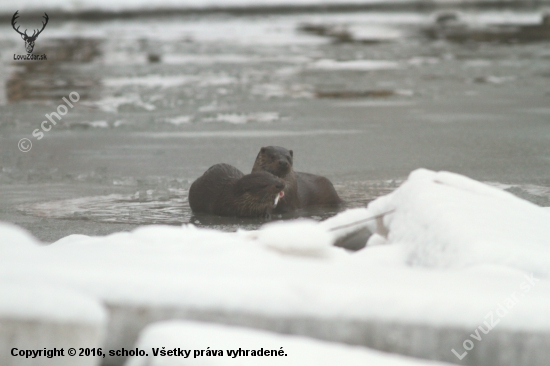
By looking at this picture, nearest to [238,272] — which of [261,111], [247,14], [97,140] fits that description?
[97,140]

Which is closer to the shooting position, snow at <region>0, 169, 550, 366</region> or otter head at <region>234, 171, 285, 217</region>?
snow at <region>0, 169, 550, 366</region>

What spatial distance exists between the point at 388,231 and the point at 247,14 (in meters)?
24.9

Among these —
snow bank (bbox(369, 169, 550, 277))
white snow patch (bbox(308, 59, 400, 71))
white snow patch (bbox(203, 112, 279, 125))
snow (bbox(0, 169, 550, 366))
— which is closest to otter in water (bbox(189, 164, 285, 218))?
snow bank (bbox(369, 169, 550, 277))

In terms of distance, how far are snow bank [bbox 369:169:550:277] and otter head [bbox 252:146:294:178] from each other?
2.05 meters

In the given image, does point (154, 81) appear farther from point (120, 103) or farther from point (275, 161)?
point (275, 161)

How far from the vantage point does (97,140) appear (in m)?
8.13

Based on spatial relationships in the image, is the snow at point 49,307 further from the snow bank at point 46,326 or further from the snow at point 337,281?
the snow at point 337,281

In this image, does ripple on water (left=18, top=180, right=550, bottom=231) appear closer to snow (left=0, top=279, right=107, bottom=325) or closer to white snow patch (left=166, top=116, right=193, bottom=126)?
snow (left=0, top=279, right=107, bottom=325)

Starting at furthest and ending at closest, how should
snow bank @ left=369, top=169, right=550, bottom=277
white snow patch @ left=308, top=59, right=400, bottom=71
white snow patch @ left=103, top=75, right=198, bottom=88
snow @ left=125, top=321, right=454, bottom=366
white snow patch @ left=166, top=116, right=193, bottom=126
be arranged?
white snow patch @ left=308, top=59, right=400, bottom=71
white snow patch @ left=103, top=75, right=198, bottom=88
white snow patch @ left=166, top=116, right=193, bottom=126
snow bank @ left=369, top=169, right=550, bottom=277
snow @ left=125, top=321, right=454, bottom=366

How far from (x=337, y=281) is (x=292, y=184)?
3111mm

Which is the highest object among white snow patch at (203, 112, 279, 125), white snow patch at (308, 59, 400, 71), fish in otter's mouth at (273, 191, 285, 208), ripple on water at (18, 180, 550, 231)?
white snow patch at (308, 59, 400, 71)

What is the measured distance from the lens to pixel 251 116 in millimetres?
9484

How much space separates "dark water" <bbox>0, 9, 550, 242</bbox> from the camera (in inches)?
231

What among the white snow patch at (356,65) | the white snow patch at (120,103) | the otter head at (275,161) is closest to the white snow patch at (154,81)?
the white snow patch at (120,103)
